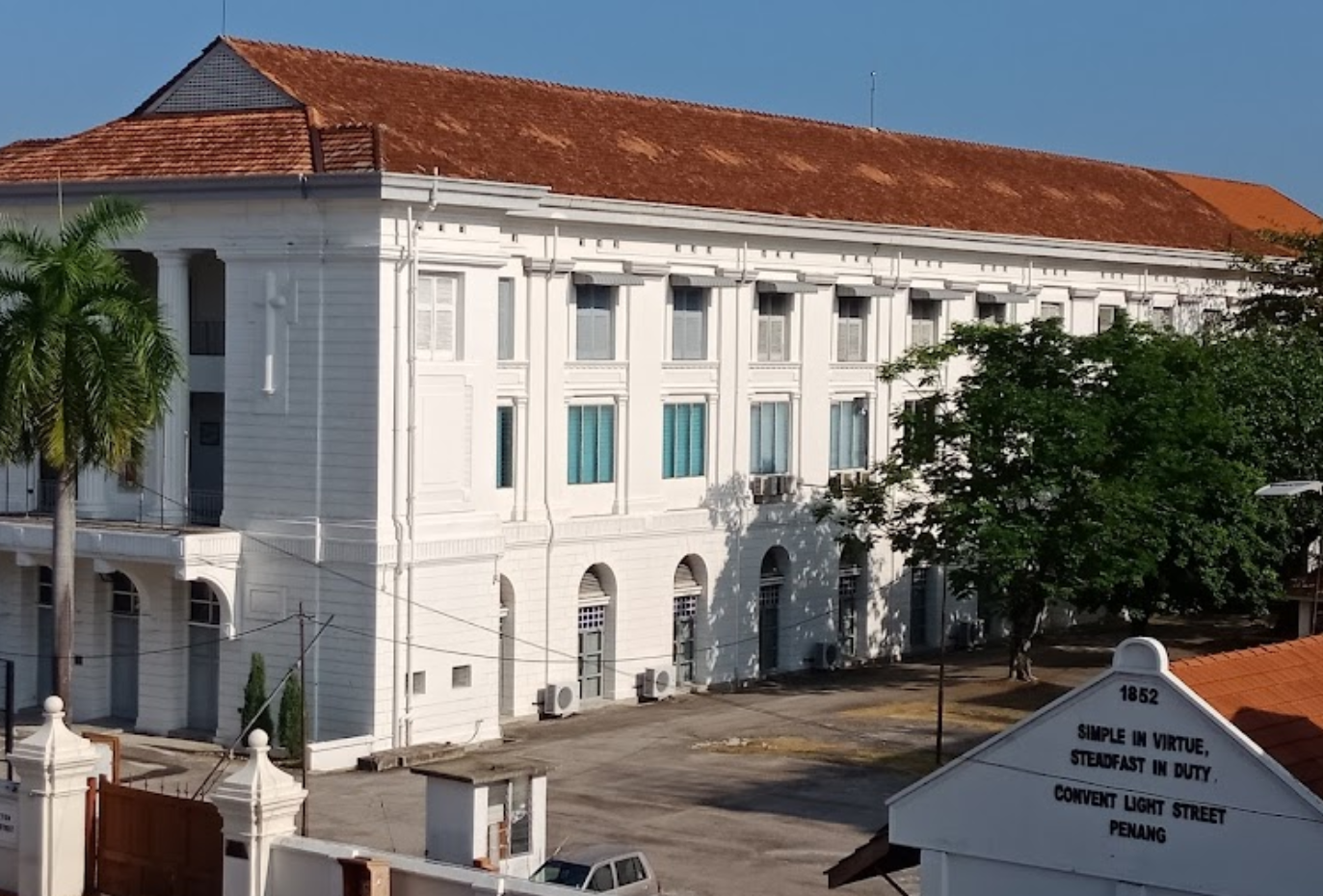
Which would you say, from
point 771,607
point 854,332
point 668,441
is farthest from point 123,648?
point 854,332

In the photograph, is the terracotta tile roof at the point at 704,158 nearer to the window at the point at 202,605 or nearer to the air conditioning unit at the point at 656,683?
the window at the point at 202,605

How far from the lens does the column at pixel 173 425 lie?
1766 inches

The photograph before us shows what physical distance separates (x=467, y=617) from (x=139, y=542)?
6140 millimetres

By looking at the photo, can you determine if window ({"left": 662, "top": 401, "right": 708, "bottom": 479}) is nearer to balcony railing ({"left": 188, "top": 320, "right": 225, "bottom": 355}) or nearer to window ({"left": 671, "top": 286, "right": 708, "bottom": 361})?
window ({"left": 671, "top": 286, "right": 708, "bottom": 361})

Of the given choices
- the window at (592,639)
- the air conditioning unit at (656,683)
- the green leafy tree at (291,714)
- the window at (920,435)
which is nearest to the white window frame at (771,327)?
the window at (920,435)

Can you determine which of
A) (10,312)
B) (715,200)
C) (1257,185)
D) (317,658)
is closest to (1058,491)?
(715,200)

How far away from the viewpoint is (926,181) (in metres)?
62.8

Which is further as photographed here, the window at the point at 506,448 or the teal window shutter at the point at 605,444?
the teal window shutter at the point at 605,444

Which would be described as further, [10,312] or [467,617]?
[467,617]

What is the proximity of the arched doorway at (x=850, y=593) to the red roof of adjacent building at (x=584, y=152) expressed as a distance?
808 cm

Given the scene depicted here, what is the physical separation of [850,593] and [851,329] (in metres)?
6.34

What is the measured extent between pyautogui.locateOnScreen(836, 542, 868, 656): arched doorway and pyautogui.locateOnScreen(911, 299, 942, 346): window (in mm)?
5677

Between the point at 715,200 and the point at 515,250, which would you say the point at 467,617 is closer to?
the point at 515,250

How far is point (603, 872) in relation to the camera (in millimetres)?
28562
